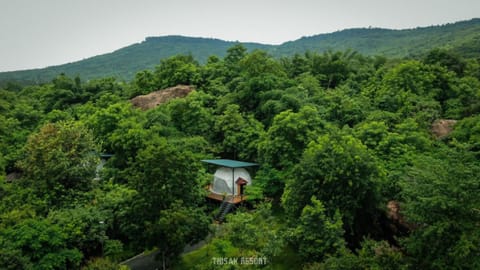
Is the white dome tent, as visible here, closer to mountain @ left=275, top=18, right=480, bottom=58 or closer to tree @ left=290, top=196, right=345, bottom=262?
tree @ left=290, top=196, right=345, bottom=262

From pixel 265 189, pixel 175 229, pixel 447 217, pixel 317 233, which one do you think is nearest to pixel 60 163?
pixel 175 229

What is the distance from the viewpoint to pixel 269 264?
16531 mm

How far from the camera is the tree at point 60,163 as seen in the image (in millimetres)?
20000

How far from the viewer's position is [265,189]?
914 inches

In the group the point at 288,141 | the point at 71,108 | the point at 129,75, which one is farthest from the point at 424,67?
the point at 129,75

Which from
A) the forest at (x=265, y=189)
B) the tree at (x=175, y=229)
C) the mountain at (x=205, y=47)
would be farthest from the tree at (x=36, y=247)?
the mountain at (x=205, y=47)

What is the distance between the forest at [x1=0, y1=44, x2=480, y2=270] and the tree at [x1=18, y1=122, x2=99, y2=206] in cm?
7

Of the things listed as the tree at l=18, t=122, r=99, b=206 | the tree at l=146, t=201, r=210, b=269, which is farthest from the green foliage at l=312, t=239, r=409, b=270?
the tree at l=18, t=122, r=99, b=206

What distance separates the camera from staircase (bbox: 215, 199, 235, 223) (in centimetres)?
2284

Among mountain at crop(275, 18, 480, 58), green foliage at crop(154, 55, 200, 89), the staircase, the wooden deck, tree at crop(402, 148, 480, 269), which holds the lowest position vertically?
the staircase

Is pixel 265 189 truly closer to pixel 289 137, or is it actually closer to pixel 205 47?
pixel 289 137

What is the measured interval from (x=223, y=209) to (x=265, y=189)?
297cm

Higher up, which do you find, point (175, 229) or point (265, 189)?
point (175, 229)

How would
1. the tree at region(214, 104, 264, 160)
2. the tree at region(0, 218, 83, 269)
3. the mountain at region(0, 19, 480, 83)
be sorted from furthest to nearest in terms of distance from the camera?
1. the mountain at region(0, 19, 480, 83)
2. the tree at region(214, 104, 264, 160)
3. the tree at region(0, 218, 83, 269)
